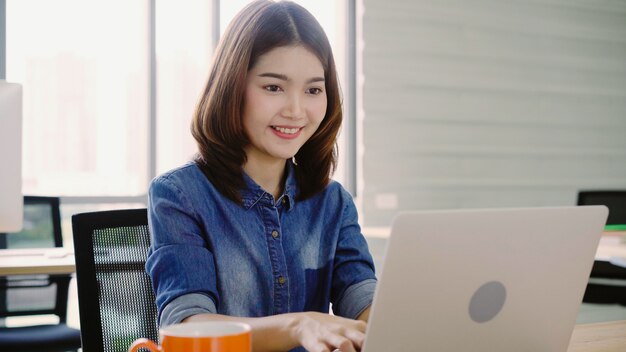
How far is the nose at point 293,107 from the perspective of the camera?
44.9 inches

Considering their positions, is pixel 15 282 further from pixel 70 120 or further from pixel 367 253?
pixel 367 253

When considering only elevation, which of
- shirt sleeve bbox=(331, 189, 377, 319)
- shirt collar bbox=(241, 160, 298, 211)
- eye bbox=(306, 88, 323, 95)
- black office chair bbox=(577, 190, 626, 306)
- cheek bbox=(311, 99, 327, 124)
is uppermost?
eye bbox=(306, 88, 323, 95)

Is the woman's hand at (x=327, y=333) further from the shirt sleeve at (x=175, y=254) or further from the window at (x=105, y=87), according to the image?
the window at (x=105, y=87)

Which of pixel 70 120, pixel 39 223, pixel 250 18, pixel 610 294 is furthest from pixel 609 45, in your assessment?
pixel 250 18

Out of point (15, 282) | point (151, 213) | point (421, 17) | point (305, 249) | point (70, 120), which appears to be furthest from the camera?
point (421, 17)

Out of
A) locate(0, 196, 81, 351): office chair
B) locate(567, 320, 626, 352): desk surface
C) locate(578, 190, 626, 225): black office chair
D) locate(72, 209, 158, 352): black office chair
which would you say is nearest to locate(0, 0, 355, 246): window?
locate(0, 196, 81, 351): office chair

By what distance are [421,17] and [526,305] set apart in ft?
11.8

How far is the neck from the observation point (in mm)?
1248

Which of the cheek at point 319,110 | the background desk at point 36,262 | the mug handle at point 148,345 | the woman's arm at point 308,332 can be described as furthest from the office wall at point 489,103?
the mug handle at point 148,345

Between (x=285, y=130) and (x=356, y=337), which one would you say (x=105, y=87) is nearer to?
(x=285, y=130)

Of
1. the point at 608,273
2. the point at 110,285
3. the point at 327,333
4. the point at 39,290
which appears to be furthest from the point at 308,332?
the point at 608,273

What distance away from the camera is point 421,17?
4.20 meters

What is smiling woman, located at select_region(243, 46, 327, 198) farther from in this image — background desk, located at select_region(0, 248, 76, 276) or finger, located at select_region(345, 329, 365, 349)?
background desk, located at select_region(0, 248, 76, 276)

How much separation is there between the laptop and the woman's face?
1.60 feet
